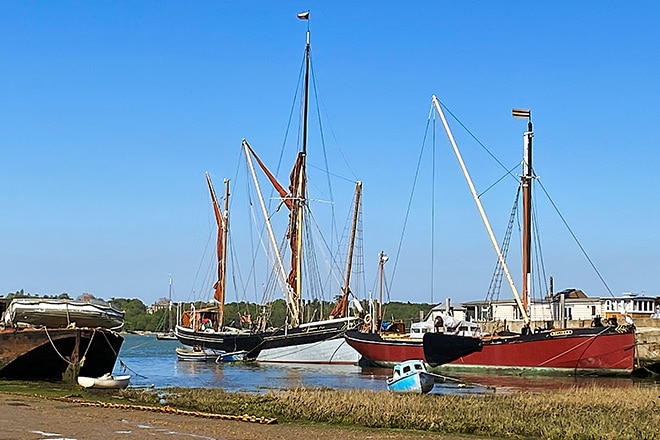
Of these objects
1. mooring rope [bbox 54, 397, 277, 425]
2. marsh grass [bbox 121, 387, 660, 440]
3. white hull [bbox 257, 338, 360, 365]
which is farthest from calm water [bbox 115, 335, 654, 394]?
mooring rope [bbox 54, 397, 277, 425]

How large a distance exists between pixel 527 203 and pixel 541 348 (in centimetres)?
1297

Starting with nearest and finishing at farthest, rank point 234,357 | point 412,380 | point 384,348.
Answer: point 412,380 → point 384,348 → point 234,357

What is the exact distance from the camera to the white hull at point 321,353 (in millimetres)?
79062

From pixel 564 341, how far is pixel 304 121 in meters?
33.9

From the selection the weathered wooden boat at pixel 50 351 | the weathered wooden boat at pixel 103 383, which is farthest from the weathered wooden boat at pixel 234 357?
the weathered wooden boat at pixel 103 383

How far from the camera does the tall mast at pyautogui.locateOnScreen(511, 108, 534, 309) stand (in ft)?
224

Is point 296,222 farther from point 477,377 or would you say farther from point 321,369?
point 477,377

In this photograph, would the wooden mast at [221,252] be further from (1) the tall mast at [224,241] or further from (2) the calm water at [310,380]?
(2) the calm water at [310,380]

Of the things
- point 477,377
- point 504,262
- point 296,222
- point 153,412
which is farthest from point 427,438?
point 296,222

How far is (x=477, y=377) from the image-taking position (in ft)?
195

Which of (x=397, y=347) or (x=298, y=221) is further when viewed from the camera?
(x=298, y=221)

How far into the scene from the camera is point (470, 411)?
2916cm

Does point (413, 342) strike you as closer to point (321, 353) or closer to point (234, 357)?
point (321, 353)

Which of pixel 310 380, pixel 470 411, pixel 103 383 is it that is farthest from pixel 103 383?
pixel 310 380
